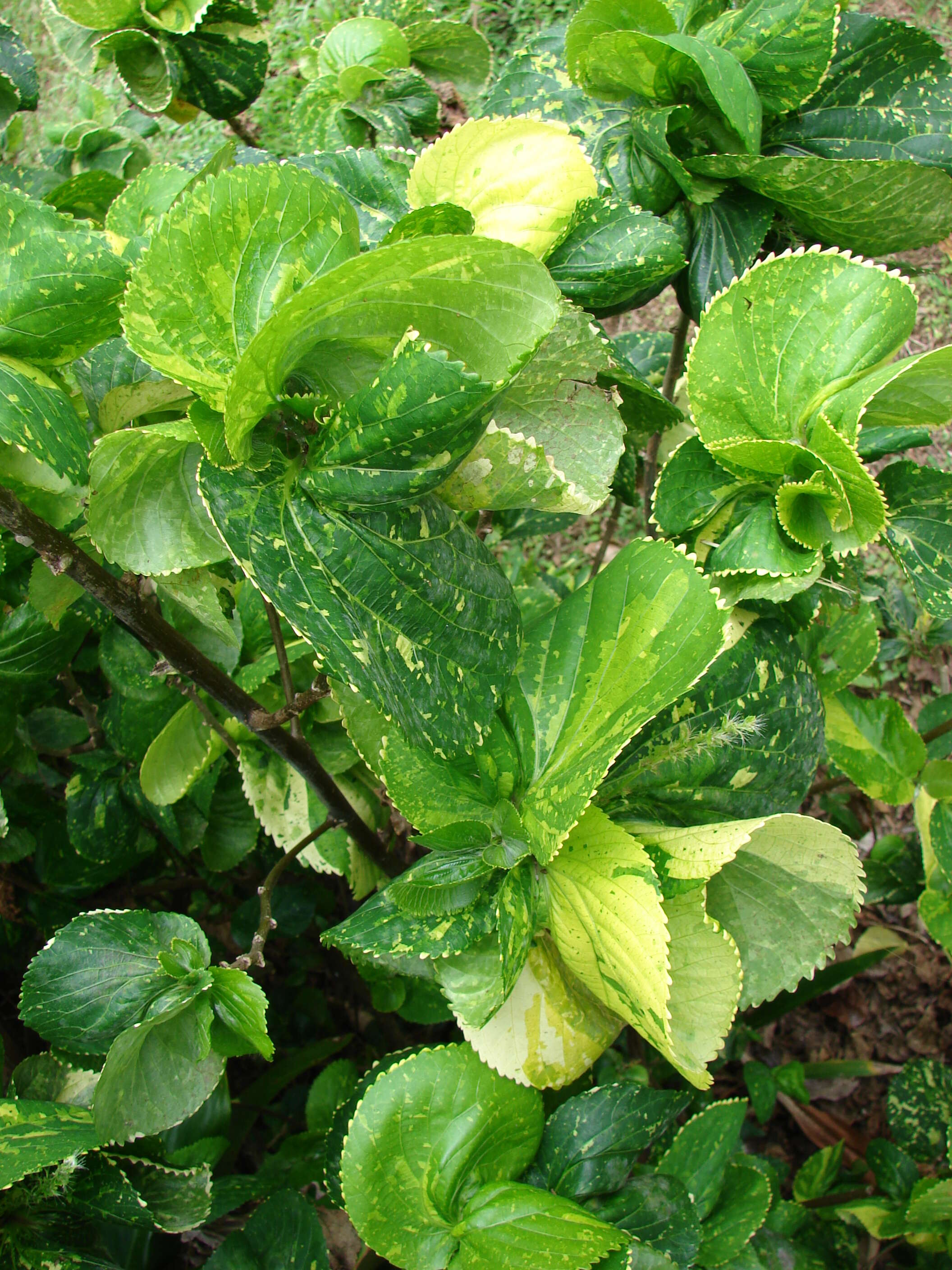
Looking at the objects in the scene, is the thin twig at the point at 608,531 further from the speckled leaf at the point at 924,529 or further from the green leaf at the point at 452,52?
the green leaf at the point at 452,52

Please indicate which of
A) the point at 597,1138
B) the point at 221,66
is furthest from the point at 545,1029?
the point at 221,66

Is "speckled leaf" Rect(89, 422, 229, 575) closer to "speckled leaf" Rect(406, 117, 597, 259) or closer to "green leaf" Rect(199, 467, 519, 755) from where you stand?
"green leaf" Rect(199, 467, 519, 755)

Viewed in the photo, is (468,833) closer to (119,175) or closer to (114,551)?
(114,551)

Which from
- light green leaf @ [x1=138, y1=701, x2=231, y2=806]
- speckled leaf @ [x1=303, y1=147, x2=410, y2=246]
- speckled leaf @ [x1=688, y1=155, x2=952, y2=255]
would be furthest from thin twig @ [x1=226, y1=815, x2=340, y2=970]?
speckled leaf @ [x1=688, y1=155, x2=952, y2=255]

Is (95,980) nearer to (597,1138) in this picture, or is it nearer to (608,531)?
(597,1138)

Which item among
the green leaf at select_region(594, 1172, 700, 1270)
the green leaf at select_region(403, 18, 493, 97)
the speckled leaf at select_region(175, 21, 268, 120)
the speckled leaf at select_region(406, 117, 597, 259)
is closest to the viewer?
the speckled leaf at select_region(406, 117, 597, 259)
